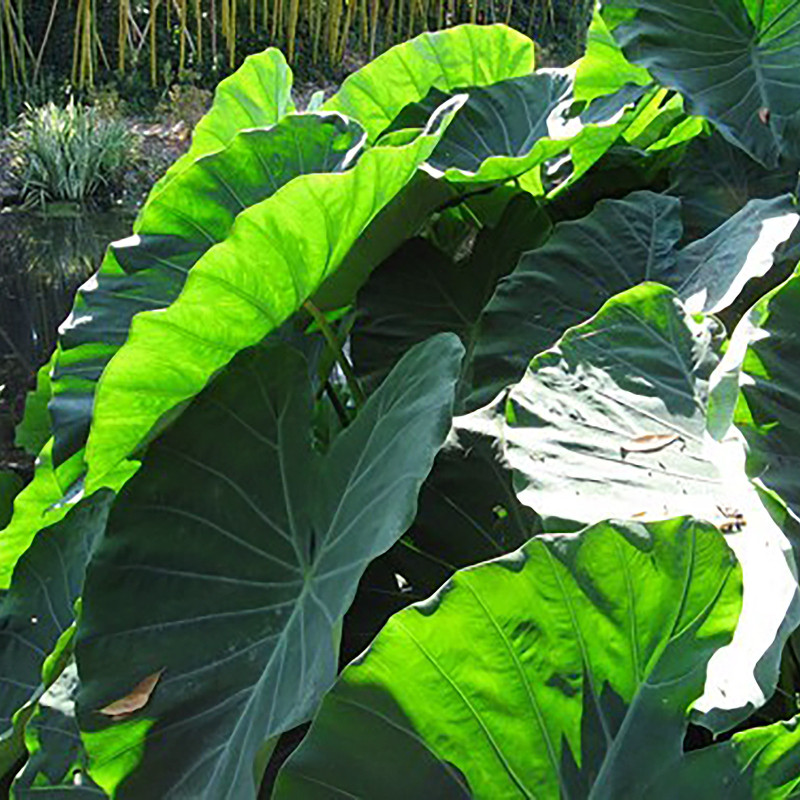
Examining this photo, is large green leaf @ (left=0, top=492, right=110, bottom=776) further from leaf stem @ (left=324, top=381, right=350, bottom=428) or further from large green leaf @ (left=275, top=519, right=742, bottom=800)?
large green leaf @ (left=275, top=519, right=742, bottom=800)

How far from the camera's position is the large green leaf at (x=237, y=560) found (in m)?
0.62

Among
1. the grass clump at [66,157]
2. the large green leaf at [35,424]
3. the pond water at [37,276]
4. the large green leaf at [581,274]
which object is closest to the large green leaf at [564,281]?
the large green leaf at [581,274]

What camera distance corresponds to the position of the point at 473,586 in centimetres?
46

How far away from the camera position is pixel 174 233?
0.79 metres

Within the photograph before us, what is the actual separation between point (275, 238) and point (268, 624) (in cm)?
21

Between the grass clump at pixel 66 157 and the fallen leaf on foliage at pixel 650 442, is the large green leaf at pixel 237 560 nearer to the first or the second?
the fallen leaf on foliage at pixel 650 442

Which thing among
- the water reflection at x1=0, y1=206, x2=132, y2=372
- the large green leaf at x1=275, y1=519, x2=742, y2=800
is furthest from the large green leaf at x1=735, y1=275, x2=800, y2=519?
the water reflection at x1=0, y1=206, x2=132, y2=372

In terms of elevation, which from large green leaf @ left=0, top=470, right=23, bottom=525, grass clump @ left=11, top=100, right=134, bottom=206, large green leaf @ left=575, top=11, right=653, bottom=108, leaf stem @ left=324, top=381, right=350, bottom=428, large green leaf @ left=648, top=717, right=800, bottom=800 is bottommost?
grass clump @ left=11, top=100, right=134, bottom=206

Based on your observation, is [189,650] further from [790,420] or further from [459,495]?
[790,420]

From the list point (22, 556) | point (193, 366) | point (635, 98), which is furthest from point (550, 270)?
point (22, 556)

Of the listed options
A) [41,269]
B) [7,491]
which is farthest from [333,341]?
[41,269]

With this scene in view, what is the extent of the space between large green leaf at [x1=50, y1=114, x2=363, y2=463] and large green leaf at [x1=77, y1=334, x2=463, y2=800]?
0.10 metres

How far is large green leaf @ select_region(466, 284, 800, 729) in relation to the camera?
20.3 inches

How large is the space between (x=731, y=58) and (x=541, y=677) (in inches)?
22.6
